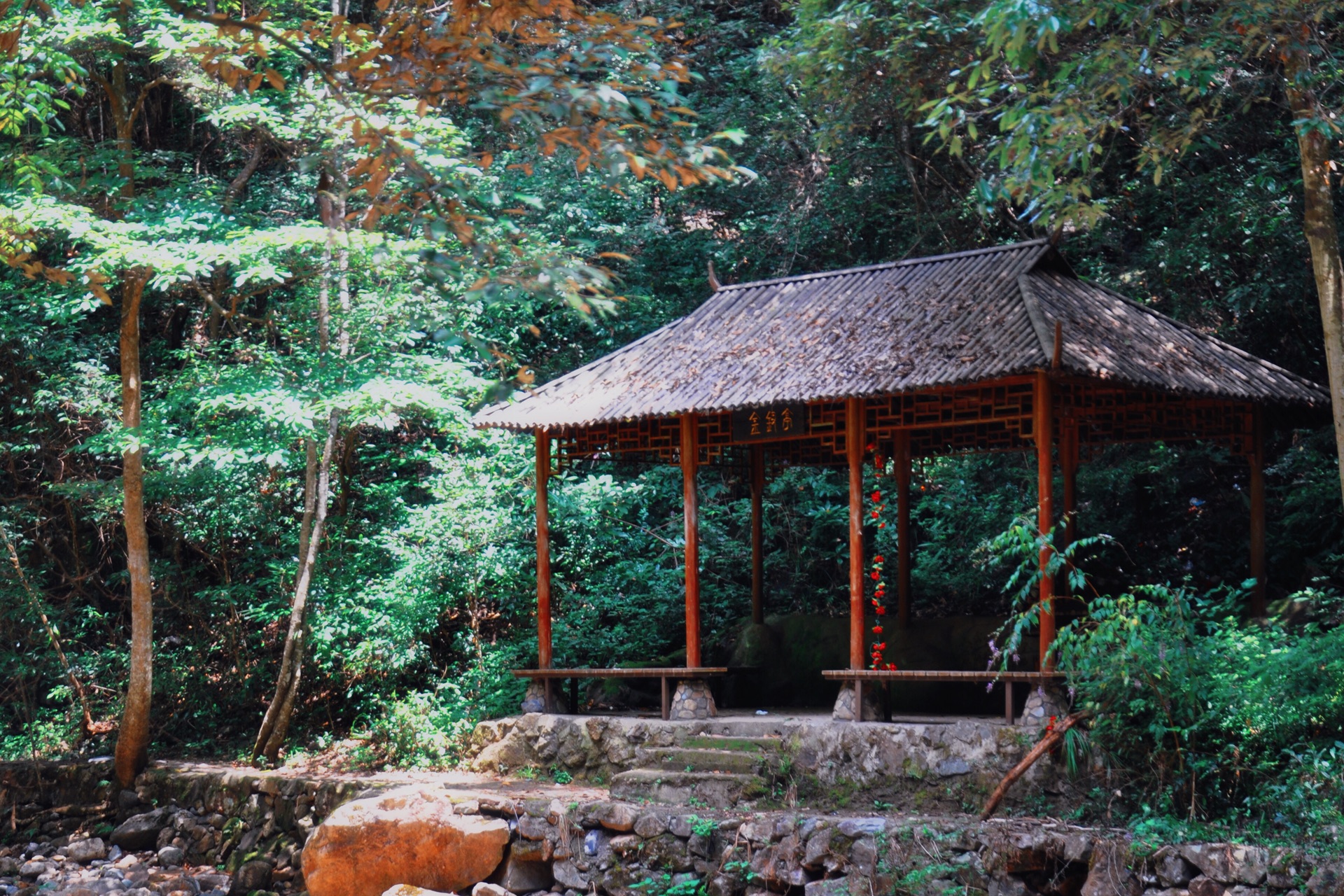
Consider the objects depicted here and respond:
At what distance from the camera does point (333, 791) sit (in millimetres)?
10883

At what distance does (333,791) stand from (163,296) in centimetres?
751

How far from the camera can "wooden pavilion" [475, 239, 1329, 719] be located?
29.6 feet

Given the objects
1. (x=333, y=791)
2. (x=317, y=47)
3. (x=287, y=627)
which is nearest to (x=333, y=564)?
(x=287, y=627)

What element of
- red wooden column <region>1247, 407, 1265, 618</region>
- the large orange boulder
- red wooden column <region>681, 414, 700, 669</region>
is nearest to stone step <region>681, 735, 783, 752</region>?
red wooden column <region>681, 414, 700, 669</region>

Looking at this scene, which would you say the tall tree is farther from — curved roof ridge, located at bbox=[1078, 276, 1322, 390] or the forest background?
curved roof ridge, located at bbox=[1078, 276, 1322, 390]

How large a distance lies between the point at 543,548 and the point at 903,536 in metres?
3.29

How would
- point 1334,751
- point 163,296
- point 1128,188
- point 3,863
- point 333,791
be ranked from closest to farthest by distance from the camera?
point 1334,751 → point 333,791 → point 3,863 → point 1128,188 → point 163,296

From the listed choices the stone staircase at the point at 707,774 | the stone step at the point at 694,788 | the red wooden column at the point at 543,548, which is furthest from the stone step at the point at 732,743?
the red wooden column at the point at 543,548

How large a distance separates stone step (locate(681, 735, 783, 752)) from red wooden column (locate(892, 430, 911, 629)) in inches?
99.2

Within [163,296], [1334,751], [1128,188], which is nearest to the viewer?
[1334,751]

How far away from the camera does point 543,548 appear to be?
11445 millimetres

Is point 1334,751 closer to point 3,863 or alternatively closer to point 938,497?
point 938,497

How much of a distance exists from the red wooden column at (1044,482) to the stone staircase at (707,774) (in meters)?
2.20

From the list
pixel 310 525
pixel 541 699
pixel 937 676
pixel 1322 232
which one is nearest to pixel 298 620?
pixel 310 525
